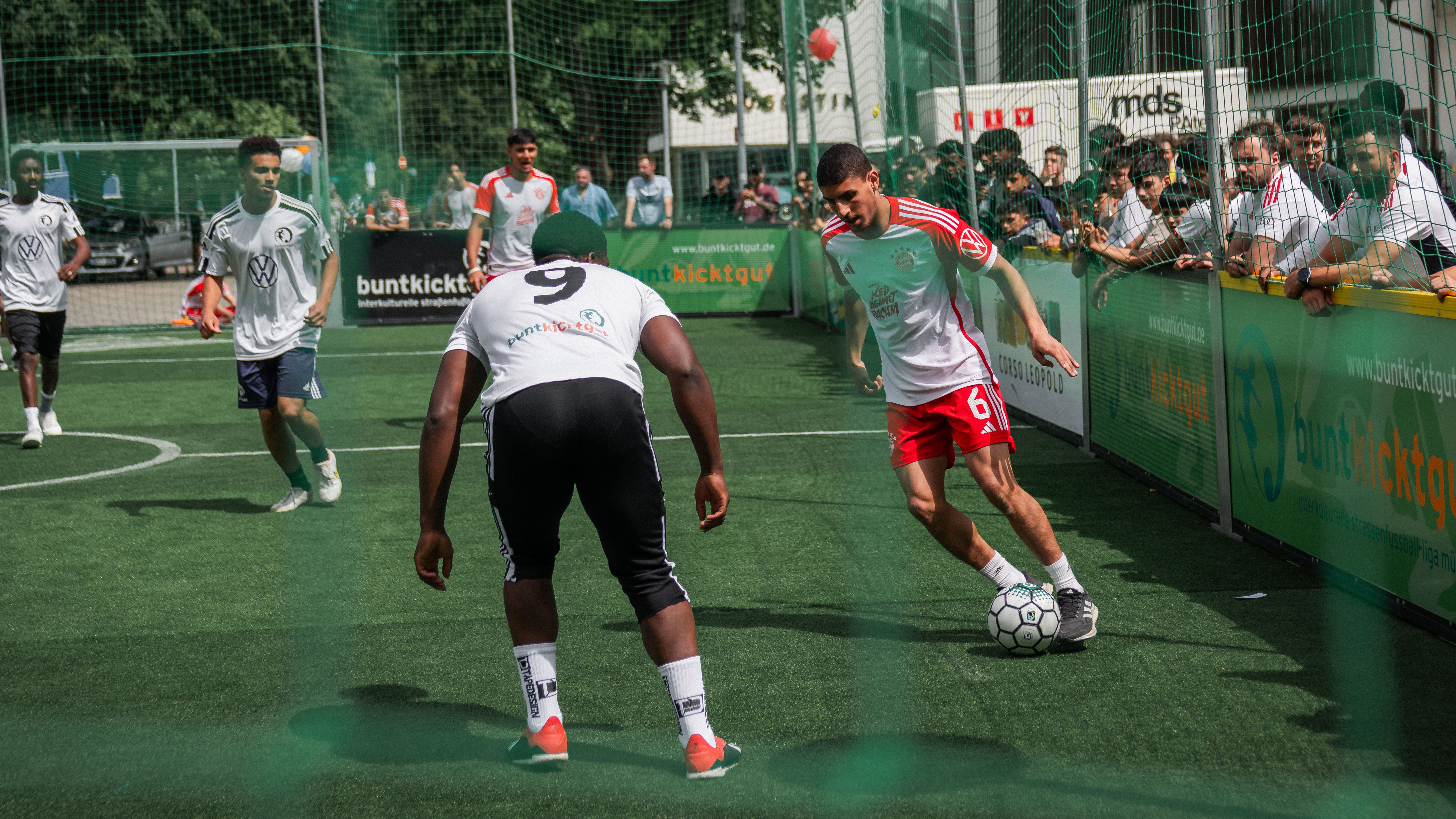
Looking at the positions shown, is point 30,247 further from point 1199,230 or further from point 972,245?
point 1199,230

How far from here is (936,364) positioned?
5.05m

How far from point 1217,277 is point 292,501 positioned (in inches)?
199

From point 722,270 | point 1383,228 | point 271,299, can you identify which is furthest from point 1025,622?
point 722,270

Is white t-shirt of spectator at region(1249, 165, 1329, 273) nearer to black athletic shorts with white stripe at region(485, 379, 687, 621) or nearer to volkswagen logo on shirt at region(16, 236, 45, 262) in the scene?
black athletic shorts with white stripe at region(485, 379, 687, 621)

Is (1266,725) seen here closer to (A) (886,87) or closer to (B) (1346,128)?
(B) (1346,128)

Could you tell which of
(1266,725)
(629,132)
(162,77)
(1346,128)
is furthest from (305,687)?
(162,77)

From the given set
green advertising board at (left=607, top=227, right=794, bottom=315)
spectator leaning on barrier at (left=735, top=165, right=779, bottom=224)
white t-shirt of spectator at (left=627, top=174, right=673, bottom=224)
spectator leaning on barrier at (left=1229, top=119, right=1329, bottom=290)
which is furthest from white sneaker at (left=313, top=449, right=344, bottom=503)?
spectator leaning on barrier at (left=735, top=165, right=779, bottom=224)

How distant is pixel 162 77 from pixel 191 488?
70.1 feet

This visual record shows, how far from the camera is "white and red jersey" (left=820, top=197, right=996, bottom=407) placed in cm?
502

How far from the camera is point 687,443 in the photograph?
31.7ft

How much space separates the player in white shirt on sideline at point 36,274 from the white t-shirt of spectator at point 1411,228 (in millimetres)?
8778

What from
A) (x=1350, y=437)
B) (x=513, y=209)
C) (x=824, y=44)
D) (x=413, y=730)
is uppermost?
(x=824, y=44)

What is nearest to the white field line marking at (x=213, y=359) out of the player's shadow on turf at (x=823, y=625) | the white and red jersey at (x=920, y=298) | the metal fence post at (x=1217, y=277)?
the metal fence post at (x=1217, y=277)

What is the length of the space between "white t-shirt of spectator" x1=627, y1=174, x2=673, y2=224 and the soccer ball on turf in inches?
601
